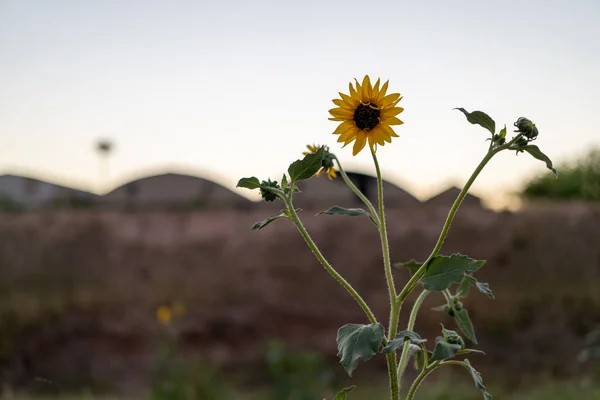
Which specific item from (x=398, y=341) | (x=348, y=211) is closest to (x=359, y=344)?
(x=398, y=341)

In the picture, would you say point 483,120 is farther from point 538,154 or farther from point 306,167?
point 306,167

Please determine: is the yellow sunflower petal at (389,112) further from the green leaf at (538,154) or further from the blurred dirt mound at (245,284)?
the blurred dirt mound at (245,284)

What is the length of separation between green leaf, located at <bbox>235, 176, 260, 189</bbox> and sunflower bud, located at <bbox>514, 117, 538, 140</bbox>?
0.23 metres

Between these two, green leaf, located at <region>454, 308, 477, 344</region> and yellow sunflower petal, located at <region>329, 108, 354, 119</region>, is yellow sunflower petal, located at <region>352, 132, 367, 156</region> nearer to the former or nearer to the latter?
yellow sunflower petal, located at <region>329, 108, 354, 119</region>

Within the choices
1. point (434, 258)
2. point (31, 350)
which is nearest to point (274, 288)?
point (31, 350)

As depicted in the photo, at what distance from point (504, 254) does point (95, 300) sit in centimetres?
305

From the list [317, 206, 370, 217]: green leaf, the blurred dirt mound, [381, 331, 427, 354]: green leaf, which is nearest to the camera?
[381, 331, 427, 354]: green leaf

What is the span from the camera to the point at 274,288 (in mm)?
4988

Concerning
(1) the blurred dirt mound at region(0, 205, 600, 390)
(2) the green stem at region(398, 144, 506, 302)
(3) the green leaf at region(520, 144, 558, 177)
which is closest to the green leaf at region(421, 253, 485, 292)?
(2) the green stem at region(398, 144, 506, 302)

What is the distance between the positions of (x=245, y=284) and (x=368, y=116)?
4513 millimetres

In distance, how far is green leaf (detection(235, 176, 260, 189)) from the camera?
0.61 metres

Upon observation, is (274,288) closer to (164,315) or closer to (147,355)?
(147,355)

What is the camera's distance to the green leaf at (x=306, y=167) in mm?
599

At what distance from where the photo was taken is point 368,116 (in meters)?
0.63
